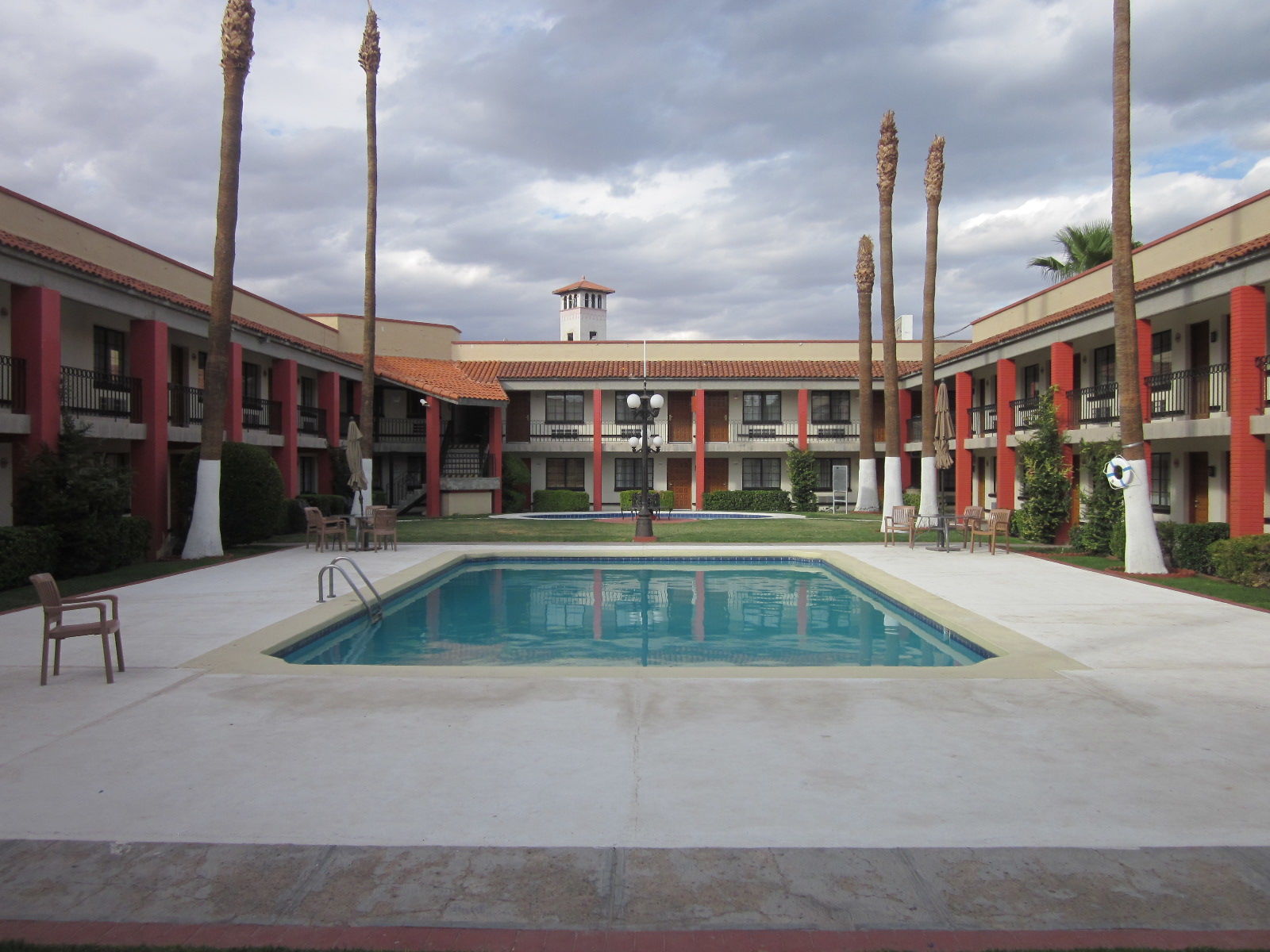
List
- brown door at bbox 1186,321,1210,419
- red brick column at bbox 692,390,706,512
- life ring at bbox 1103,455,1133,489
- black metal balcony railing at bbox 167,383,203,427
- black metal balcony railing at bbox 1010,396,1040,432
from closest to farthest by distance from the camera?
life ring at bbox 1103,455,1133,489, brown door at bbox 1186,321,1210,419, black metal balcony railing at bbox 167,383,203,427, black metal balcony railing at bbox 1010,396,1040,432, red brick column at bbox 692,390,706,512

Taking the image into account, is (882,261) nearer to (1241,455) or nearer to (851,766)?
(1241,455)

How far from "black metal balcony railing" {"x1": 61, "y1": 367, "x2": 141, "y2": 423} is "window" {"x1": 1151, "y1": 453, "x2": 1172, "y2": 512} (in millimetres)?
23771

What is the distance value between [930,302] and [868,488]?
330 inches

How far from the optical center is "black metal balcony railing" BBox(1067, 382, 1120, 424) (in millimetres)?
22766

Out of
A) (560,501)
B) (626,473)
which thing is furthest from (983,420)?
(560,501)

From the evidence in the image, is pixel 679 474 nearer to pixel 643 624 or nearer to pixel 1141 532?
pixel 1141 532

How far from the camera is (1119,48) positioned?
16.1 m

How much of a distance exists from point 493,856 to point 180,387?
68.6 ft

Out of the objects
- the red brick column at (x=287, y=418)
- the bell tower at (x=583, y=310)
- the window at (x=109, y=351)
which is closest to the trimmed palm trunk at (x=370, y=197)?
the red brick column at (x=287, y=418)

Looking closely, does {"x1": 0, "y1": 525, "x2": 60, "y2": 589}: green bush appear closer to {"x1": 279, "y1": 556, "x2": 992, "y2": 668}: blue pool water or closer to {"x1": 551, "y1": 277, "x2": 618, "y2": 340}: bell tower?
{"x1": 279, "y1": 556, "x2": 992, "y2": 668}: blue pool water

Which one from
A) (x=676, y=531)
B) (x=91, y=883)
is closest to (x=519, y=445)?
(x=676, y=531)

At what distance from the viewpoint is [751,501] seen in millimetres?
37375

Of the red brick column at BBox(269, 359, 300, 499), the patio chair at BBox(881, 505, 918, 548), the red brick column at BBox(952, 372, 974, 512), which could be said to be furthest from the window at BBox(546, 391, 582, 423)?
the patio chair at BBox(881, 505, 918, 548)

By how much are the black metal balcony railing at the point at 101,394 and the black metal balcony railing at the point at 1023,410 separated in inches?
882
